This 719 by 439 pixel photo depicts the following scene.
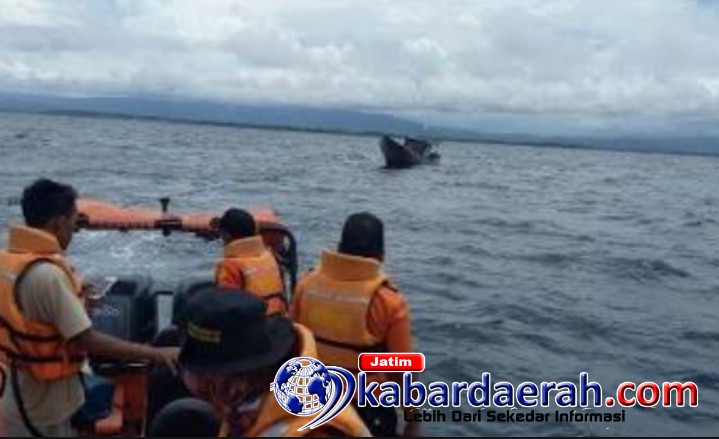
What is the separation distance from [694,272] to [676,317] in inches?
281

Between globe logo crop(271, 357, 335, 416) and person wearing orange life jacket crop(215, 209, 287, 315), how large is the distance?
13.5ft

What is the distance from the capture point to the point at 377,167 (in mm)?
73688

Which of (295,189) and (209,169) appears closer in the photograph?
(295,189)

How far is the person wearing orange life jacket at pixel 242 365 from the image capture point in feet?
9.66

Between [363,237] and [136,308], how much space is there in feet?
9.47

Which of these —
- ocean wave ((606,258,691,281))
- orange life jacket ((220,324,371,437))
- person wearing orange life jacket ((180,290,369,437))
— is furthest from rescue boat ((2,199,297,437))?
ocean wave ((606,258,691,281))

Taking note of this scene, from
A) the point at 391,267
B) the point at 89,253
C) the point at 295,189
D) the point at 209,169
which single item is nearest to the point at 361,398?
the point at 89,253

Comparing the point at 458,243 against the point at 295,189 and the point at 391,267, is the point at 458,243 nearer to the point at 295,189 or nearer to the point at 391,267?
the point at 391,267

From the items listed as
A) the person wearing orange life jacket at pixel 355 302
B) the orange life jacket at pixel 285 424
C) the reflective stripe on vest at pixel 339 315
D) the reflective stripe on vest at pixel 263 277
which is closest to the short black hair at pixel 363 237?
the person wearing orange life jacket at pixel 355 302

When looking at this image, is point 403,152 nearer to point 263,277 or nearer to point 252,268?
point 263,277

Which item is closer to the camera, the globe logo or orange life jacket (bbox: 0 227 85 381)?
the globe logo

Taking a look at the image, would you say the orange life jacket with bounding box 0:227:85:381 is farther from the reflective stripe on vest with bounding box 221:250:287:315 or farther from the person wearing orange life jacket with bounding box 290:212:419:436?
the reflective stripe on vest with bounding box 221:250:287:315

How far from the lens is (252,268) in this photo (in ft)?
23.6

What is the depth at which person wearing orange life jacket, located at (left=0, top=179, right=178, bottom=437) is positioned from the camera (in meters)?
4.54
